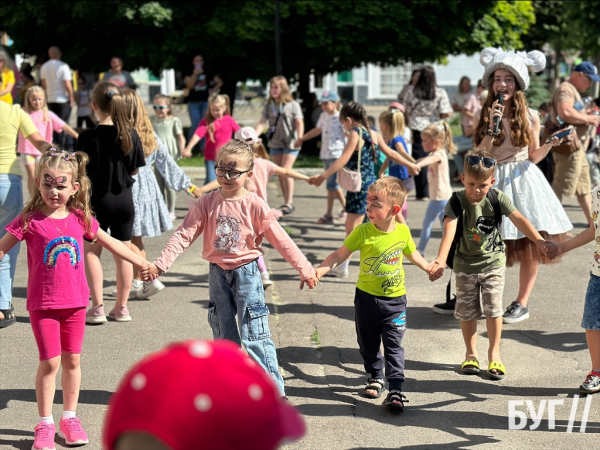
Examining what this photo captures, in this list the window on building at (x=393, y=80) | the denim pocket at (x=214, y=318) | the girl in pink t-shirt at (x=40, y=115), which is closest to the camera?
the denim pocket at (x=214, y=318)

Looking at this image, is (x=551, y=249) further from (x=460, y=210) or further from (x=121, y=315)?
(x=121, y=315)

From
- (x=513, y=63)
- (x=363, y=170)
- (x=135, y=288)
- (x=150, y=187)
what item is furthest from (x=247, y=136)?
(x=513, y=63)

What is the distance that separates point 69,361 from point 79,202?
0.90 m

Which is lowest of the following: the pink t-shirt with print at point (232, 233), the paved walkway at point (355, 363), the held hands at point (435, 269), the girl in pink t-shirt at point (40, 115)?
the paved walkway at point (355, 363)

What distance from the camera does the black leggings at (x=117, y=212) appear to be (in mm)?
6891

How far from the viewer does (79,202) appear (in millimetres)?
4949

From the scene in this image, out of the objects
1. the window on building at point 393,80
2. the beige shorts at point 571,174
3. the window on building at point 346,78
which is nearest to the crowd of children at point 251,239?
the beige shorts at point 571,174

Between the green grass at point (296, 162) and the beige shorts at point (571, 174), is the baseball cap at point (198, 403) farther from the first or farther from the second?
the green grass at point (296, 162)

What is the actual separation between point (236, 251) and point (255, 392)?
350 centimetres

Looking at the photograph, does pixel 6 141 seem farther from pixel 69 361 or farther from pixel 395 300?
pixel 395 300

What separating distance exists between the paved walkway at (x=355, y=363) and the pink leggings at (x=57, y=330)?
0.53 m

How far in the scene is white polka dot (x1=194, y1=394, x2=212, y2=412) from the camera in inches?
60.6

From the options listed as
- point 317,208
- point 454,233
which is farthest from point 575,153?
point 454,233

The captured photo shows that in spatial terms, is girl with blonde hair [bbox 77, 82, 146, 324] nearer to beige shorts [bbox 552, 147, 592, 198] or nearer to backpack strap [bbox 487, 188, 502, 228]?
backpack strap [bbox 487, 188, 502, 228]
